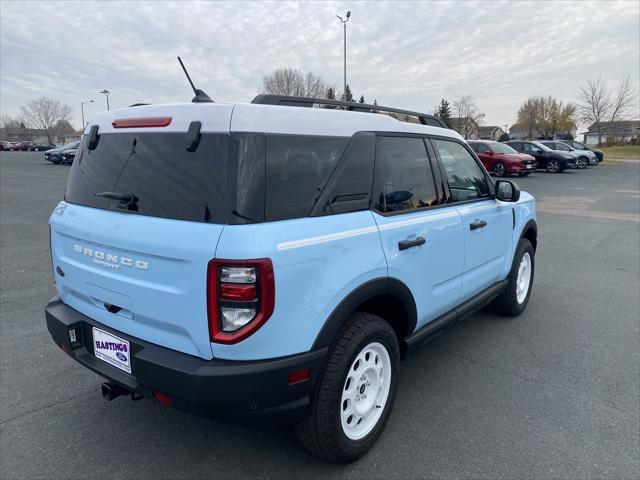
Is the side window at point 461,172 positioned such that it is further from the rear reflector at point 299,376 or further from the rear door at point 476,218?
the rear reflector at point 299,376

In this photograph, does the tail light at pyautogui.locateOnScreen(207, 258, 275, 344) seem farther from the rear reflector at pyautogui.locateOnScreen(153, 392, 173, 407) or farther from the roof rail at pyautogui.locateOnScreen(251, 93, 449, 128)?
the roof rail at pyautogui.locateOnScreen(251, 93, 449, 128)

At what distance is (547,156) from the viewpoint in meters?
25.8

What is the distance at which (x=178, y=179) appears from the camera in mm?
2170

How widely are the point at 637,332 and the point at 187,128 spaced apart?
453 centimetres

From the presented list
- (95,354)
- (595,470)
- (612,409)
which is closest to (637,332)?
(612,409)

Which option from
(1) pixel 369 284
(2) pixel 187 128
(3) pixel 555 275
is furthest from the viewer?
(3) pixel 555 275

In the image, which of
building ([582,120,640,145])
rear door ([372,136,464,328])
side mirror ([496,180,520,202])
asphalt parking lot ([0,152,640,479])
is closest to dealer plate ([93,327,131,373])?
asphalt parking lot ([0,152,640,479])

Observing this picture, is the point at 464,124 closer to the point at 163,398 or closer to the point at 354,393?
the point at 354,393

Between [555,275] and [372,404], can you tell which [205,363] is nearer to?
[372,404]

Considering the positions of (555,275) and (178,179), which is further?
(555,275)

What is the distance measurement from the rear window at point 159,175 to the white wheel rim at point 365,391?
46.2 inches

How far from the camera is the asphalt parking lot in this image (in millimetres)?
2504

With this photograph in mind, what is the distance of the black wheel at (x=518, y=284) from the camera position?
4.47 m

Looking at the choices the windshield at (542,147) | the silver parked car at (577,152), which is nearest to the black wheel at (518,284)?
the windshield at (542,147)
